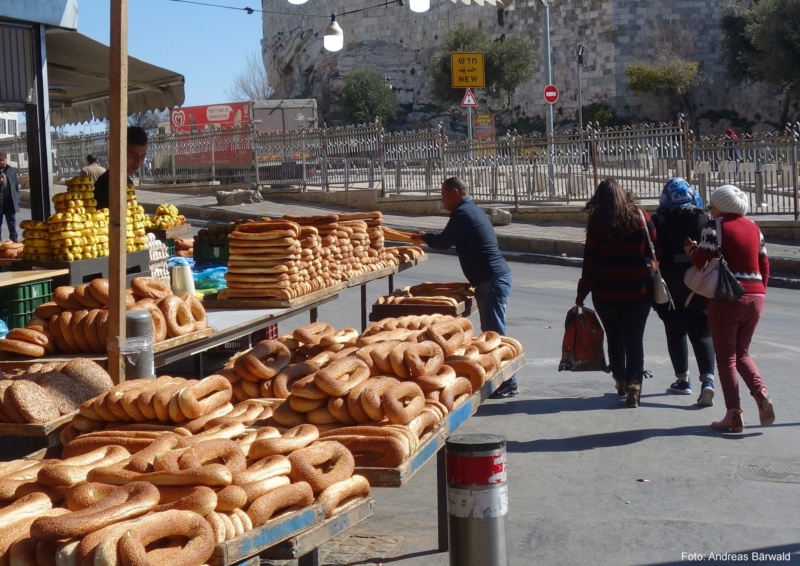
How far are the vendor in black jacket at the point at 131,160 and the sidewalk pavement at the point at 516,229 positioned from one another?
424 inches

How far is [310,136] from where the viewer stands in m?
27.6

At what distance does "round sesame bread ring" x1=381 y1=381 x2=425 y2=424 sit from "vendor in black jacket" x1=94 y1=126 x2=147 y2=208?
4.36 meters

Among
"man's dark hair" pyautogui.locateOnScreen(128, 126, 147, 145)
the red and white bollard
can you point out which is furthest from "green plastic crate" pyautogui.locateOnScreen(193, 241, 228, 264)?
the red and white bollard

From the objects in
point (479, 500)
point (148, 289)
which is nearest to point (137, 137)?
point (148, 289)

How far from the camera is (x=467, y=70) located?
29422 millimetres

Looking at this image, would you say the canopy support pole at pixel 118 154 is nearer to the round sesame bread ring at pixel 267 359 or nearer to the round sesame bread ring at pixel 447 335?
the round sesame bread ring at pixel 267 359

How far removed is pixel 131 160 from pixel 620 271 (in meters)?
4.14

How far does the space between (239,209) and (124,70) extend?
68.4 feet

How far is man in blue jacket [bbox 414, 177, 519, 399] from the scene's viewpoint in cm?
852

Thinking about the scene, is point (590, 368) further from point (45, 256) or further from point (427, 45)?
point (427, 45)

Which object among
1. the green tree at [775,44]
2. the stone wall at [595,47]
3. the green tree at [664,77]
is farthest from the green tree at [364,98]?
the green tree at [775,44]

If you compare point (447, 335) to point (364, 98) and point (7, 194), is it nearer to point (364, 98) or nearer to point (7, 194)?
point (7, 194)

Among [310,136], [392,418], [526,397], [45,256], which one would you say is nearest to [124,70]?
[392,418]

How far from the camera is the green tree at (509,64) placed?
2382 inches
